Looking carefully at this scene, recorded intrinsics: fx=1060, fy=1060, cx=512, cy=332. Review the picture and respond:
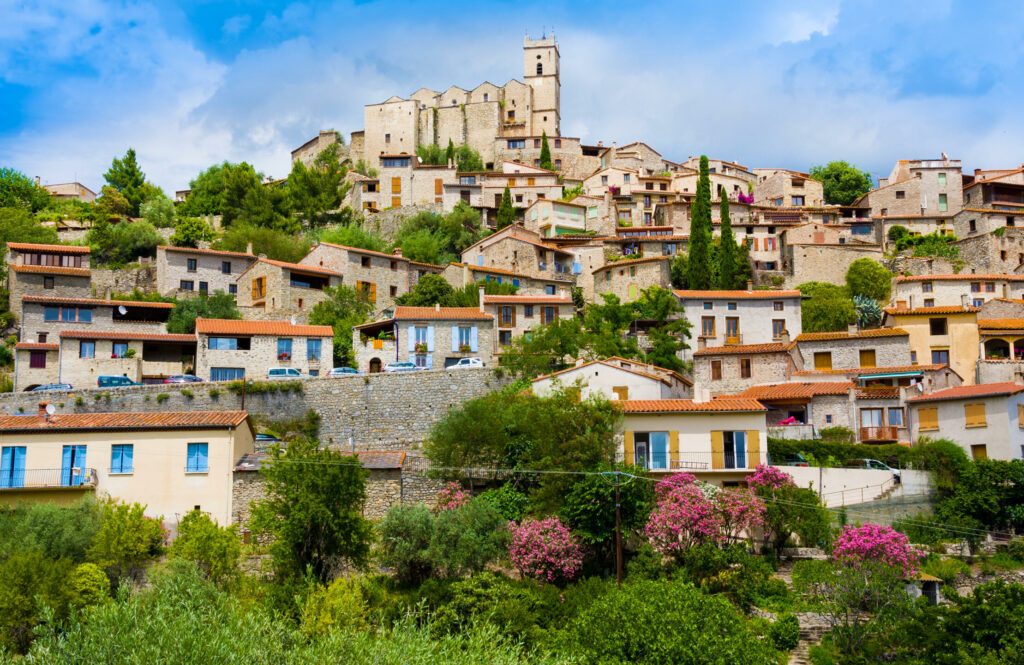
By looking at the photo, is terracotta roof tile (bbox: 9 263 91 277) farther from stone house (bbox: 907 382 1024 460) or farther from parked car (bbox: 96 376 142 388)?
stone house (bbox: 907 382 1024 460)

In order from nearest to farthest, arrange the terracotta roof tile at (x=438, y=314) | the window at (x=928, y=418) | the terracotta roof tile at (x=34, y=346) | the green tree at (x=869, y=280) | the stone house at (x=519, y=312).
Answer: the window at (x=928, y=418), the terracotta roof tile at (x=34, y=346), the terracotta roof tile at (x=438, y=314), the stone house at (x=519, y=312), the green tree at (x=869, y=280)

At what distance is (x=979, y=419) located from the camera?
Result: 42.2 m

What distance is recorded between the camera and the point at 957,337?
5319cm

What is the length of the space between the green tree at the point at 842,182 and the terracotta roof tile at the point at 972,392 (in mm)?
55145

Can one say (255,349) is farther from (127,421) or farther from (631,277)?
(631,277)

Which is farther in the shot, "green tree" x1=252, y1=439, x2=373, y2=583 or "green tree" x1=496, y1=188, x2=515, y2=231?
"green tree" x1=496, y1=188, x2=515, y2=231

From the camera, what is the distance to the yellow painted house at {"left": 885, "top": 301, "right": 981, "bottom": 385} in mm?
53094

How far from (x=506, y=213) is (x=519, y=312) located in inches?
980

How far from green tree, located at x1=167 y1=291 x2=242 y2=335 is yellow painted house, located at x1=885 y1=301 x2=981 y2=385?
3645 cm

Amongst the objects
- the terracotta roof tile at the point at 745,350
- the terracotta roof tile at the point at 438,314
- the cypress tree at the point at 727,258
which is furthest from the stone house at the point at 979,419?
the cypress tree at the point at 727,258

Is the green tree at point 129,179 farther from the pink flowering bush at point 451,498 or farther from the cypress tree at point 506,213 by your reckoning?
the pink flowering bush at point 451,498

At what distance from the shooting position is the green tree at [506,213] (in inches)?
3206

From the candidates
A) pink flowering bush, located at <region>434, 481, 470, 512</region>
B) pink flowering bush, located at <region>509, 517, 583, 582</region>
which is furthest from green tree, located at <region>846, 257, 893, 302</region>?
pink flowering bush, located at <region>509, 517, 583, 582</region>

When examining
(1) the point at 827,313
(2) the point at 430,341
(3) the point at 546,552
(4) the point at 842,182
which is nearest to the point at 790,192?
(4) the point at 842,182
